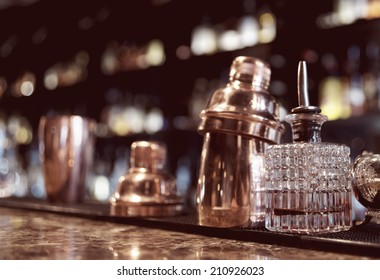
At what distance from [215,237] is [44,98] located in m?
3.22

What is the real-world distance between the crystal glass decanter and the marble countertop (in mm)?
74

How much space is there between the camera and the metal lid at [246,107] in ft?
2.66

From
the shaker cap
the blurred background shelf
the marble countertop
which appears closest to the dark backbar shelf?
the marble countertop

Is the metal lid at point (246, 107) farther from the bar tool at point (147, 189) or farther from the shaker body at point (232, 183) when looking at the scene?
the bar tool at point (147, 189)

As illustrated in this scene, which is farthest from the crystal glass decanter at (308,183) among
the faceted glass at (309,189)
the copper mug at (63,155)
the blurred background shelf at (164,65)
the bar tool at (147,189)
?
the blurred background shelf at (164,65)

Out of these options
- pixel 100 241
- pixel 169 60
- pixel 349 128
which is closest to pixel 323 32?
pixel 349 128

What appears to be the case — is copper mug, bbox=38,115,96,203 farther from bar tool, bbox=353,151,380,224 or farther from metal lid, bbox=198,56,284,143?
bar tool, bbox=353,151,380,224

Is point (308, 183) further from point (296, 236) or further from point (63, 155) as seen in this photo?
point (63, 155)

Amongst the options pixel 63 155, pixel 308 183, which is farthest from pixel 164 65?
pixel 308 183

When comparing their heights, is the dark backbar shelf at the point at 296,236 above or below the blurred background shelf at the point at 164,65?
below

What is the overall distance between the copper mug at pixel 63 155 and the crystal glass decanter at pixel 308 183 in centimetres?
78

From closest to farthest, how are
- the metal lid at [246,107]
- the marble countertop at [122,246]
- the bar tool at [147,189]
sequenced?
the marble countertop at [122,246] → the metal lid at [246,107] → the bar tool at [147,189]

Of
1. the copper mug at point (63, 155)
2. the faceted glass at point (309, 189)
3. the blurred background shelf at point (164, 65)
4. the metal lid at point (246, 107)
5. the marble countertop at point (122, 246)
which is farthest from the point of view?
the blurred background shelf at point (164, 65)
